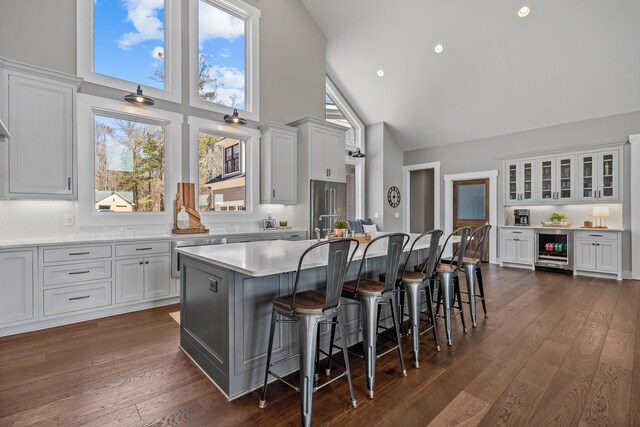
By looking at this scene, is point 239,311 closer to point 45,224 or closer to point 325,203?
point 45,224

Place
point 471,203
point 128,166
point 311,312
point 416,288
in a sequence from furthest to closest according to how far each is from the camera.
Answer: point 471,203, point 128,166, point 416,288, point 311,312

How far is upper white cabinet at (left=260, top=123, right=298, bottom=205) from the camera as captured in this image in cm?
538

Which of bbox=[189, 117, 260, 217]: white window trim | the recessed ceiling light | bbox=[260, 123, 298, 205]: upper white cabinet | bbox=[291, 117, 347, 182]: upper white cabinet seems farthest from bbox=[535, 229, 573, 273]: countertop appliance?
bbox=[189, 117, 260, 217]: white window trim

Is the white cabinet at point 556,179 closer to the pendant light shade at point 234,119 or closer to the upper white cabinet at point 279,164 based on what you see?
the upper white cabinet at point 279,164

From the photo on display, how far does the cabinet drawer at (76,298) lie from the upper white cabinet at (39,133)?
40.4 inches

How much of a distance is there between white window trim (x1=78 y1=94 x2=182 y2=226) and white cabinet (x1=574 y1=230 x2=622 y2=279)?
7.21 metres

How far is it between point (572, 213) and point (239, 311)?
280 inches

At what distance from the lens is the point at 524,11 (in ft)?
16.4

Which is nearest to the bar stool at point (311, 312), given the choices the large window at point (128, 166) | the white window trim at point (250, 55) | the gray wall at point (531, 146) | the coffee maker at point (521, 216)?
the large window at point (128, 166)

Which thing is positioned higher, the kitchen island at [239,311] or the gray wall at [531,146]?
the gray wall at [531,146]

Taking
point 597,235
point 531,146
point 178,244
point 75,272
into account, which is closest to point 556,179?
point 531,146

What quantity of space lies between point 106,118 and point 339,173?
378cm

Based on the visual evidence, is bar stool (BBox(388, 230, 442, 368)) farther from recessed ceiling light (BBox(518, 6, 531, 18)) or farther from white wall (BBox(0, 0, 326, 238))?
recessed ceiling light (BBox(518, 6, 531, 18))

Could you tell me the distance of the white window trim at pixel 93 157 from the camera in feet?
12.6
